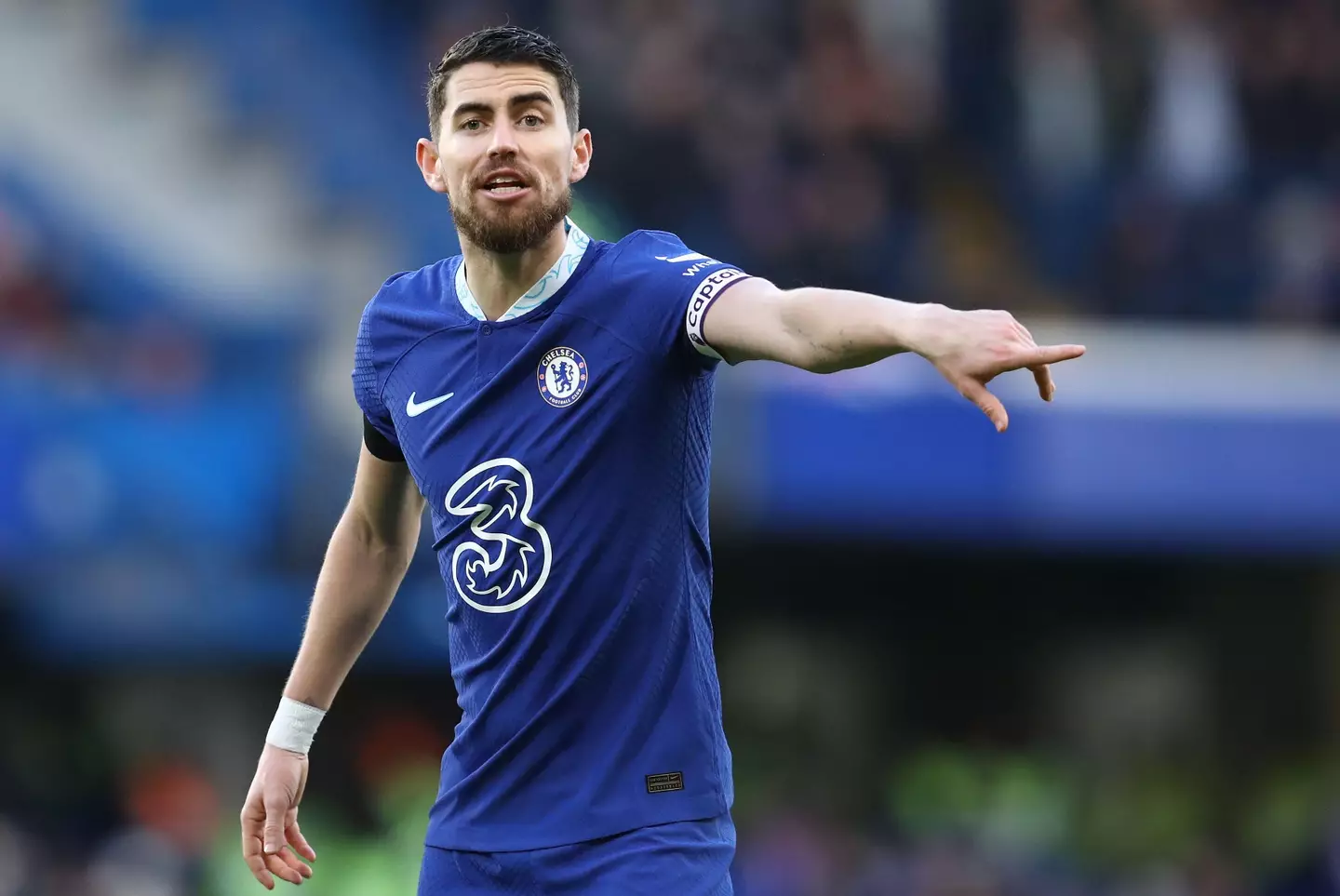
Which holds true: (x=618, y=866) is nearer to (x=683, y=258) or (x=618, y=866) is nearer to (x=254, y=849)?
(x=254, y=849)

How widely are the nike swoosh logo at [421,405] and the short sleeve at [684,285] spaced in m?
0.48

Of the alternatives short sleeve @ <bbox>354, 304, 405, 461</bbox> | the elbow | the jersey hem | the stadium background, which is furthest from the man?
the stadium background

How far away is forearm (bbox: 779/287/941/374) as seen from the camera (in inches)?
130

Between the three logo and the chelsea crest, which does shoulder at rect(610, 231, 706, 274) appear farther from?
the three logo

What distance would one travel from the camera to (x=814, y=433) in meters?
12.3

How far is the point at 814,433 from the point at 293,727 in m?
8.10

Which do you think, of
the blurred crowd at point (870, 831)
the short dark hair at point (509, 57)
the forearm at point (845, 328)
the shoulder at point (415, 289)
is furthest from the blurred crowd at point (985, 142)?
the forearm at point (845, 328)

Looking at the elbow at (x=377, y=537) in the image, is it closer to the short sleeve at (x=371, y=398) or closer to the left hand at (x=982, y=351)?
the short sleeve at (x=371, y=398)

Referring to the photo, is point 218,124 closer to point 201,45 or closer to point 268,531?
A: point 201,45

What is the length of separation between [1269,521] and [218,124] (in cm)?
772

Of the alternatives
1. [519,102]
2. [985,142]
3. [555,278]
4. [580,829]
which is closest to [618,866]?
[580,829]

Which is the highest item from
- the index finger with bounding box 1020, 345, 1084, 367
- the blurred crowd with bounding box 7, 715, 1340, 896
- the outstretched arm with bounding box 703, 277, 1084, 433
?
the outstretched arm with bounding box 703, 277, 1084, 433

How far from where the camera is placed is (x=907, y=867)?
12469 millimetres

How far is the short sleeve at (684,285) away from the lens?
3760 millimetres
